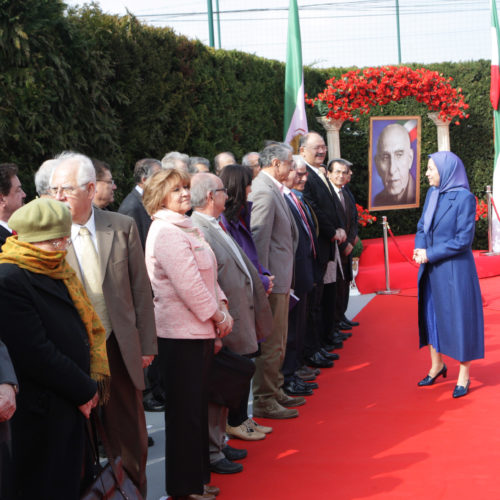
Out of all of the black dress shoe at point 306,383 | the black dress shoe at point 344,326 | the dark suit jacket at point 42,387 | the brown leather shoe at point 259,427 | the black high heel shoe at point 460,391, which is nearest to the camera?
the dark suit jacket at point 42,387

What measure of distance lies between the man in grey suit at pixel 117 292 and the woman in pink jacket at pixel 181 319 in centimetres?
16

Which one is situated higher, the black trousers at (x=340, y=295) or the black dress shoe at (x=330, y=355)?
the black trousers at (x=340, y=295)

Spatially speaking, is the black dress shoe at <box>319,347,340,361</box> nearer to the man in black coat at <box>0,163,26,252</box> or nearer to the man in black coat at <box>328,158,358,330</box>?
the man in black coat at <box>328,158,358,330</box>

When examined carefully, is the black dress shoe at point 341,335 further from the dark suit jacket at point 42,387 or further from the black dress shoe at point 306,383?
the dark suit jacket at point 42,387

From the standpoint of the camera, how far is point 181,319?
355 cm

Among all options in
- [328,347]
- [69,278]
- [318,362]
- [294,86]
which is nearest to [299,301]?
[318,362]

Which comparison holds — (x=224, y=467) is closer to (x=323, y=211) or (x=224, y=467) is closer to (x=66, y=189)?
(x=66, y=189)

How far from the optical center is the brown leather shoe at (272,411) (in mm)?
5160

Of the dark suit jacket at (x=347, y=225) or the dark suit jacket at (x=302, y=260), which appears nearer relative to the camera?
the dark suit jacket at (x=302, y=260)

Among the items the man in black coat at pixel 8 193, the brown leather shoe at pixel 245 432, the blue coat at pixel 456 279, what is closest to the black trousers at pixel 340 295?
the blue coat at pixel 456 279

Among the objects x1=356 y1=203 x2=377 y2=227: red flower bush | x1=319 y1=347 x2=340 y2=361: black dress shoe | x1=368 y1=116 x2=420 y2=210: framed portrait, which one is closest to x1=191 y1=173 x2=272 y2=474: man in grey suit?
x1=319 y1=347 x2=340 y2=361: black dress shoe

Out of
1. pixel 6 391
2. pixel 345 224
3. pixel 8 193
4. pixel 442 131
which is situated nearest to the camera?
pixel 6 391

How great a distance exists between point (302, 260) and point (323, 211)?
4.59 ft

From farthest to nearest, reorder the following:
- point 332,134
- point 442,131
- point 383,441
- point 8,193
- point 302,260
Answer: point 442,131
point 332,134
point 302,260
point 383,441
point 8,193
